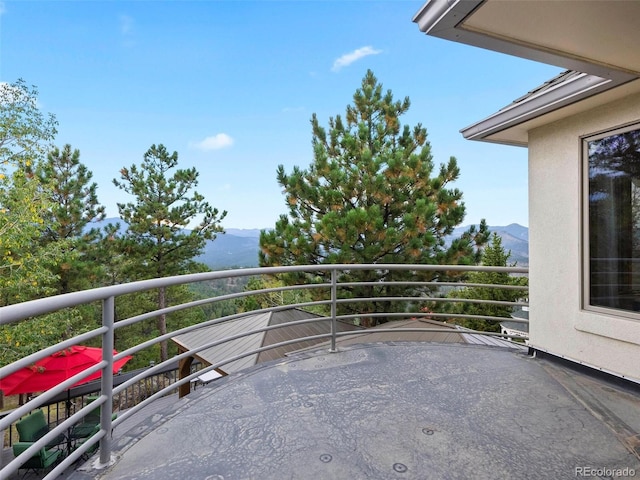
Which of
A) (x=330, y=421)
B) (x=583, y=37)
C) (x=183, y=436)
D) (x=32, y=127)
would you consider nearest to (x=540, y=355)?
(x=330, y=421)

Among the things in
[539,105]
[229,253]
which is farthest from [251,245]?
[229,253]

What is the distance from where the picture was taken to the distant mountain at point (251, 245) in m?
4.60

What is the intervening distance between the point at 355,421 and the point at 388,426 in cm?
21

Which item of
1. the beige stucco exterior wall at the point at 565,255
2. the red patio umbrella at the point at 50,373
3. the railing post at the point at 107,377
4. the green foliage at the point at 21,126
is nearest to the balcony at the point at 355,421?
the railing post at the point at 107,377

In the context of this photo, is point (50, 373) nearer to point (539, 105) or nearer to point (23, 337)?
point (23, 337)

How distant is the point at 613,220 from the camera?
3037mm

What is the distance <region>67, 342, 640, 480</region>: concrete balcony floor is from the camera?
1.82 metres

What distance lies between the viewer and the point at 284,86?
26.8m

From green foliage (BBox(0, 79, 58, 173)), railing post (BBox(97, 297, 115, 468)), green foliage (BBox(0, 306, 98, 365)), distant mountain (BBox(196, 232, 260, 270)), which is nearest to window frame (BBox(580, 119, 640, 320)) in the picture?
railing post (BBox(97, 297, 115, 468))

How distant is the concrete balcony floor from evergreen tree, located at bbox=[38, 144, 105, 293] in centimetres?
1393

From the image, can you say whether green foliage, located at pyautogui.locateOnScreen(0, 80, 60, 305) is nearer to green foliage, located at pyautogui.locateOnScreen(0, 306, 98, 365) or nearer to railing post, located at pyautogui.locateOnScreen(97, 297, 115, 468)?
green foliage, located at pyautogui.locateOnScreen(0, 306, 98, 365)

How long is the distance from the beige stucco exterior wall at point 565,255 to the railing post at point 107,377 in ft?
12.1

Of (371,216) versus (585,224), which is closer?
(585,224)

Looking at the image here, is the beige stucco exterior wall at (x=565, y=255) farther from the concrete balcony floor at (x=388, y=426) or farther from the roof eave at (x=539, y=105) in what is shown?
the roof eave at (x=539, y=105)
